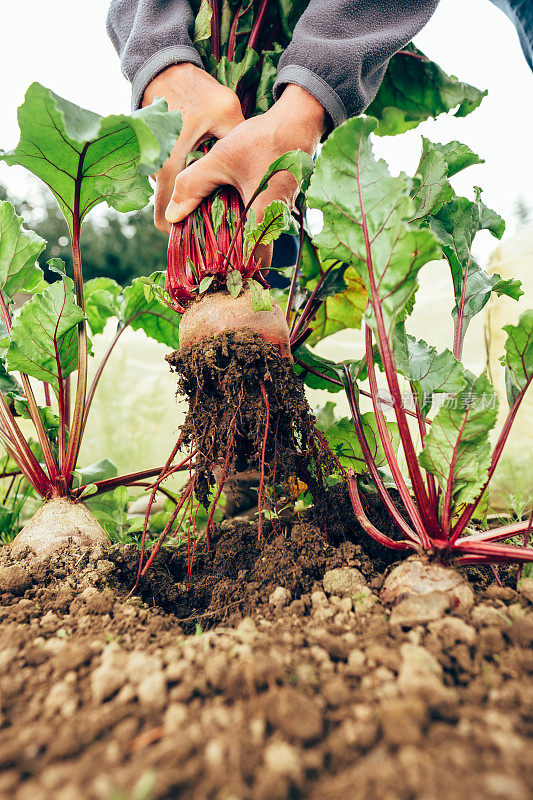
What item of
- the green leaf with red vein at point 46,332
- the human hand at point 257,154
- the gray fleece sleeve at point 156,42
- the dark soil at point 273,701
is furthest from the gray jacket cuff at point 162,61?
the dark soil at point 273,701

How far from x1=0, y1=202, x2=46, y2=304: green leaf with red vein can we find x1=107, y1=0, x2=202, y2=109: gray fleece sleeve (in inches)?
22.5

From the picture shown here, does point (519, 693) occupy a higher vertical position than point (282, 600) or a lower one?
lower

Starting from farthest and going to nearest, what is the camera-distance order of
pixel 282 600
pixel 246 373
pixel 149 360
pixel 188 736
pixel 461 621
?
1. pixel 149 360
2. pixel 246 373
3. pixel 282 600
4. pixel 461 621
5. pixel 188 736

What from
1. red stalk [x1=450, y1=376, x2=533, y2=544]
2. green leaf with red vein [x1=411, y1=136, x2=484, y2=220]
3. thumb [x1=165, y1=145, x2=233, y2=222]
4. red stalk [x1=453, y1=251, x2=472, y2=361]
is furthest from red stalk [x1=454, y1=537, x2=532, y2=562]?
thumb [x1=165, y1=145, x2=233, y2=222]

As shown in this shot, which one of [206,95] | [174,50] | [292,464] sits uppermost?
[174,50]

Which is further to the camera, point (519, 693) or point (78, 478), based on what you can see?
point (78, 478)

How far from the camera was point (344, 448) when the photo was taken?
1.52m

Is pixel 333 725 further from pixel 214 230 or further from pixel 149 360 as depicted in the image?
pixel 149 360

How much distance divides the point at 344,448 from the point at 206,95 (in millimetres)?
1175

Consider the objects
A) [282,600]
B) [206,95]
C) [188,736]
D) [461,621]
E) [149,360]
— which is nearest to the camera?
[188,736]

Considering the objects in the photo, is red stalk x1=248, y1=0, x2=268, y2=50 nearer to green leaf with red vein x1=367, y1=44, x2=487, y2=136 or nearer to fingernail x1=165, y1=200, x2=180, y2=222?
green leaf with red vein x1=367, y1=44, x2=487, y2=136

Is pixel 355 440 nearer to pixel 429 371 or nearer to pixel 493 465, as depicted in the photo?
pixel 429 371

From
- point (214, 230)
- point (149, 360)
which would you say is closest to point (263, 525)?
point (214, 230)

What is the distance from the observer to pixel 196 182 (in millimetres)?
1342
